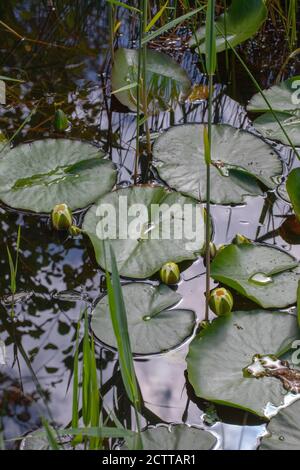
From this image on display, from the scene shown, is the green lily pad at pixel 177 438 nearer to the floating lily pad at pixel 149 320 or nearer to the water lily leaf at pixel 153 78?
the floating lily pad at pixel 149 320

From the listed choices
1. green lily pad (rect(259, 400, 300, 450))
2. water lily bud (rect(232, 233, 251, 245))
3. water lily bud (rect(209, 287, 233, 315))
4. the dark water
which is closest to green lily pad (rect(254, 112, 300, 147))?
the dark water

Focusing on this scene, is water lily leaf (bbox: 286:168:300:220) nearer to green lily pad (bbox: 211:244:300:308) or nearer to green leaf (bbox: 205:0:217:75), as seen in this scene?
green lily pad (bbox: 211:244:300:308)

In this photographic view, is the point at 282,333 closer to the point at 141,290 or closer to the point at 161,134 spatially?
the point at 141,290

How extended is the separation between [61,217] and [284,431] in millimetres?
1096

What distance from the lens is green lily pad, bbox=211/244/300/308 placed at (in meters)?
2.08

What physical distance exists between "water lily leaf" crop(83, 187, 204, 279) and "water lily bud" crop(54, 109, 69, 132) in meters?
0.56

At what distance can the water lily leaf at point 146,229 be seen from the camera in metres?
2.23

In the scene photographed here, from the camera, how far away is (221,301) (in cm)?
204

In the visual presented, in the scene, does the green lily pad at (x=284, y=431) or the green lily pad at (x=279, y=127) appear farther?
the green lily pad at (x=279, y=127)

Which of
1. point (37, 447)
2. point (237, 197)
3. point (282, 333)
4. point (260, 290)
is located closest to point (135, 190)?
point (237, 197)

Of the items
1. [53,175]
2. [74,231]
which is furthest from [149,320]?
[53,175]

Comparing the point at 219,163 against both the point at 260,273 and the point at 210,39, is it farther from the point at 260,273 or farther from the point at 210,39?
the point at 210,39

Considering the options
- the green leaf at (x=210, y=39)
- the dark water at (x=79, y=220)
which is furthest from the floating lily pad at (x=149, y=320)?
the green leaf at (x=210, y=39)

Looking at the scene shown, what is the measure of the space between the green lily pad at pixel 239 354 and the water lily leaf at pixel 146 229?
1.16 ft
